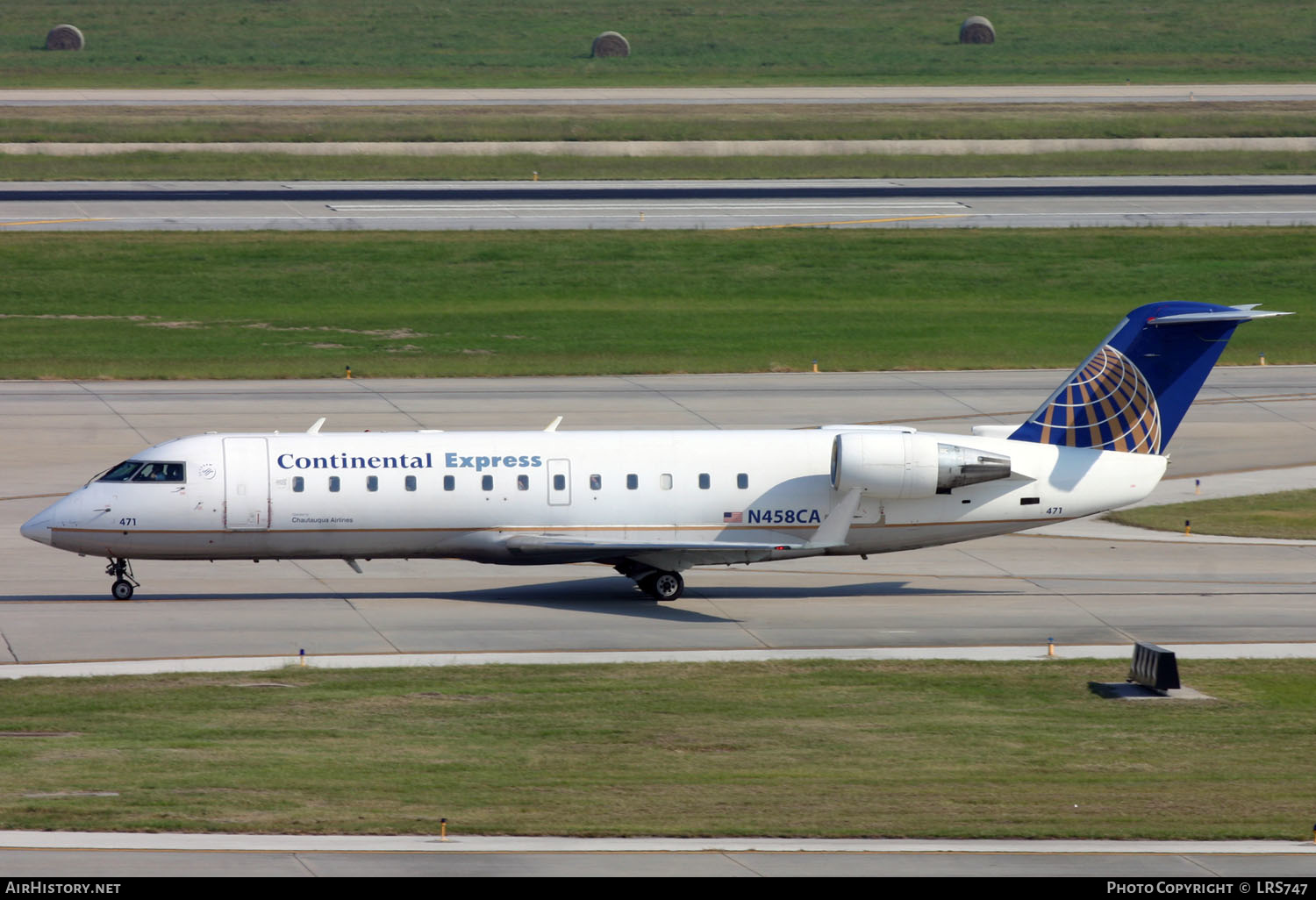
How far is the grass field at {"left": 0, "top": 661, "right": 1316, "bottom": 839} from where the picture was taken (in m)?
18.8

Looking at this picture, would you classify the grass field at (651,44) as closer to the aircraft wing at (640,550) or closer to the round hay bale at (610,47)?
the round hay bale at (610,47)

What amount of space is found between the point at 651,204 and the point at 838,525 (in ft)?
151

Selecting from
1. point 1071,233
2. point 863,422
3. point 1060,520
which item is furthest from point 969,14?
point 1060,520

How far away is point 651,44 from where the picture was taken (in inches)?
4872

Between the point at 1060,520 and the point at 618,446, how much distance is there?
8633 mm

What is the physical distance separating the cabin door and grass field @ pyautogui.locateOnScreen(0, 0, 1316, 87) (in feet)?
253

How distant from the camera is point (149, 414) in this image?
154 feet

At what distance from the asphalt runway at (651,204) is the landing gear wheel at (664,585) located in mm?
40357

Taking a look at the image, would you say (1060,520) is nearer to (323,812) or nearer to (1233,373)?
(323,812)

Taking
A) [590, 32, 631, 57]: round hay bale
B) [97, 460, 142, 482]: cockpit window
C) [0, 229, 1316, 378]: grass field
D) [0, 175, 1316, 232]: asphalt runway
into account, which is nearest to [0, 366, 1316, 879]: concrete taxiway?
[97, 460, 142, 482]: cockpit window

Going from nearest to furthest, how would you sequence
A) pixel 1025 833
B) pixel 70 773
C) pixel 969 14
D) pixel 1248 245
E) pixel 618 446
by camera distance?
pixel 1025 833, pixel 70 773, pixel 618 446, pixel 1248 245, pixel 969 14

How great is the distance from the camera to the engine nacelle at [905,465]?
31.5m

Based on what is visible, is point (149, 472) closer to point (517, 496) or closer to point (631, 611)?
point (517, 496)

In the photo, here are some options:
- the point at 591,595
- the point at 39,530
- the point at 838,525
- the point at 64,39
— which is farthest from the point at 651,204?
the point at 64,39
